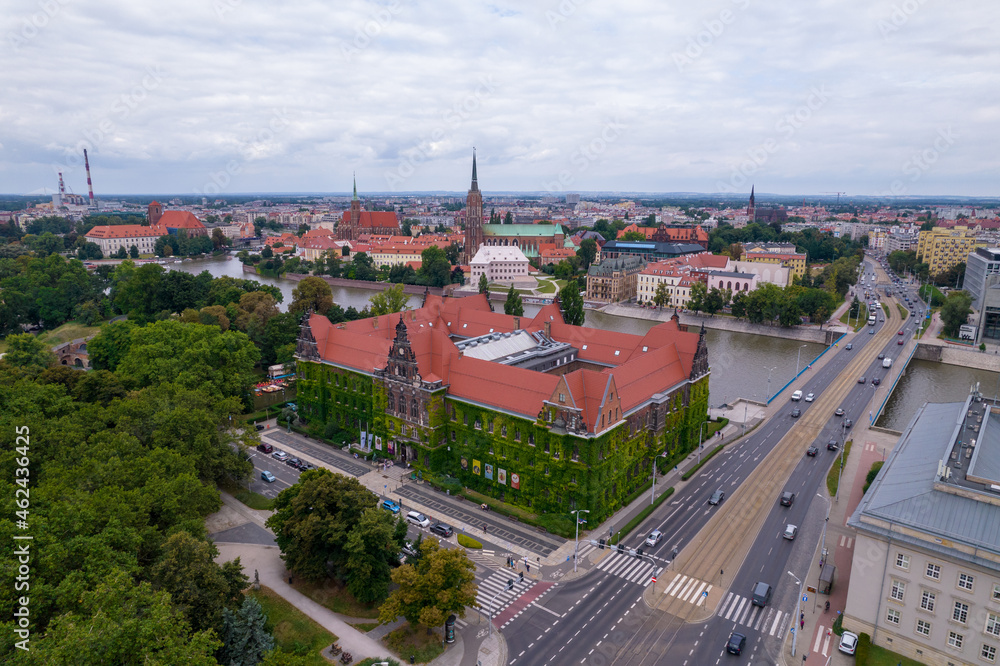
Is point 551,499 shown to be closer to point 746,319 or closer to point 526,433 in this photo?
point 526,433

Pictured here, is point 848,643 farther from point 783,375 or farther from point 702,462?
point 783,375

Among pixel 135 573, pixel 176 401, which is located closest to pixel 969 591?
pixel 135 573

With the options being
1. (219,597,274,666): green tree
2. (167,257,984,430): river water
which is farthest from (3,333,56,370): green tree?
(167,257,984,430): river water

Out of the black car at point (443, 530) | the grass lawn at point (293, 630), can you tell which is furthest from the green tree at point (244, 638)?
the black car at point (443, 530)

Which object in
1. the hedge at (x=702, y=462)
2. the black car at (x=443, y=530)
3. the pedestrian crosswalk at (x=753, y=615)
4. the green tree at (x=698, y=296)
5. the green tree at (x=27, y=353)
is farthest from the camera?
the green tree at (x=698, y=296)

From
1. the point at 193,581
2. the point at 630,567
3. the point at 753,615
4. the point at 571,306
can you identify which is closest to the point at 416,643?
the point at 193,581

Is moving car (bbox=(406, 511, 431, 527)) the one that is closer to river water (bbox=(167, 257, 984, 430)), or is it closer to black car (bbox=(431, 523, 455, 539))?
black car (bbox=(431, 523, 455, 539))

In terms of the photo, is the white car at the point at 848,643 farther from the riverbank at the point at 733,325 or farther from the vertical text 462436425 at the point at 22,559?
the riverbank at the point at 733,325
